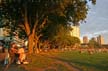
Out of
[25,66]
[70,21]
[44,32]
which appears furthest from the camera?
[44,32]

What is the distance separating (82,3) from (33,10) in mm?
7363

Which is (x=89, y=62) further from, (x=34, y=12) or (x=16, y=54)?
(x=34, y=12)

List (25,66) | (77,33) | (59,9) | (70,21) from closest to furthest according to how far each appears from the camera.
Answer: (25,66) < (59,9) < (70,21) < (77,33)

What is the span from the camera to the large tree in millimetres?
44906

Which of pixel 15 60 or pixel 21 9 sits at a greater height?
pixel 21 9

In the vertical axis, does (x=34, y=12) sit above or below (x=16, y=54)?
above

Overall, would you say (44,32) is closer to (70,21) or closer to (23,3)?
(70,21)

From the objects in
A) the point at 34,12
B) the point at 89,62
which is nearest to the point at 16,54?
the point at 89,62

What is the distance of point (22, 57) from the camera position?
25.0 meters

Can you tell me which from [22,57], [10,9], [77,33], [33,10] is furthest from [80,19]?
[77,33]

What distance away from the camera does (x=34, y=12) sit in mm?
51562

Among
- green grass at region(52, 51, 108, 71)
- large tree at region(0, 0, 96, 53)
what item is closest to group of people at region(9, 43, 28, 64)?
green grass at region(52, 51, 108, 71)

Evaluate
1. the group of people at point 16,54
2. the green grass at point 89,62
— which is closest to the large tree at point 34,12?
the green grass at point 89,62

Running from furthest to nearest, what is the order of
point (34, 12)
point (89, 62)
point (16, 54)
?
1. point (34, 12)
2. point (89, 62)
3. point (16, 54)
